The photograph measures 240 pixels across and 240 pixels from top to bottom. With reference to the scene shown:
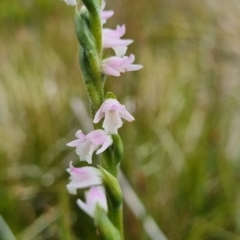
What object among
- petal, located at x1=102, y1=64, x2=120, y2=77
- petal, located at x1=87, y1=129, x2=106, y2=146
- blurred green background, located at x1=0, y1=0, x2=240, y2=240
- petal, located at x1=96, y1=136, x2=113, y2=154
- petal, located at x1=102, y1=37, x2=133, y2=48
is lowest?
blurred green background, located at x1=0, y1=0, x2=240, y2=240

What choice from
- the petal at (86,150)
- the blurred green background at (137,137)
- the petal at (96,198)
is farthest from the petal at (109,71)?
the blurred green background at (137,137)

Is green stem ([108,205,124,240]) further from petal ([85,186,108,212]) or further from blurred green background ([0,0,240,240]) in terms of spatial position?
blurred green background ([0,0,240,240])

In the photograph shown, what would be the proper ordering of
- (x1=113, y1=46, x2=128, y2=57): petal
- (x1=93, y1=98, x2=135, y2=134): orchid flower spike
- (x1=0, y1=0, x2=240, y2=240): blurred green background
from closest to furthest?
(x1=93, y1=98, x2=135, y2=134): orchid flower spike → (x1=113, y1=46, x2=128, y2=57): petal → (x1=0, y1=0, x2=240, y2=240): blurred green background

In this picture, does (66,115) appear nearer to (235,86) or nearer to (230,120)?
(230,120)

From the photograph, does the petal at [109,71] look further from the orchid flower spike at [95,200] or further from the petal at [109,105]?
the orchid flower spike at [95,200]

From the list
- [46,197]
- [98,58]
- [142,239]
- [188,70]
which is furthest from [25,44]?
[98,58]

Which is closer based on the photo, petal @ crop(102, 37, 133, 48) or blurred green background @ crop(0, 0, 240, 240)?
petal @ crop(102, 37, 133, 48)

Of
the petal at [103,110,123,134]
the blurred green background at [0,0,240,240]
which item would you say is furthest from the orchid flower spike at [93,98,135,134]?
the blurred green background at [0,0,240,240]
